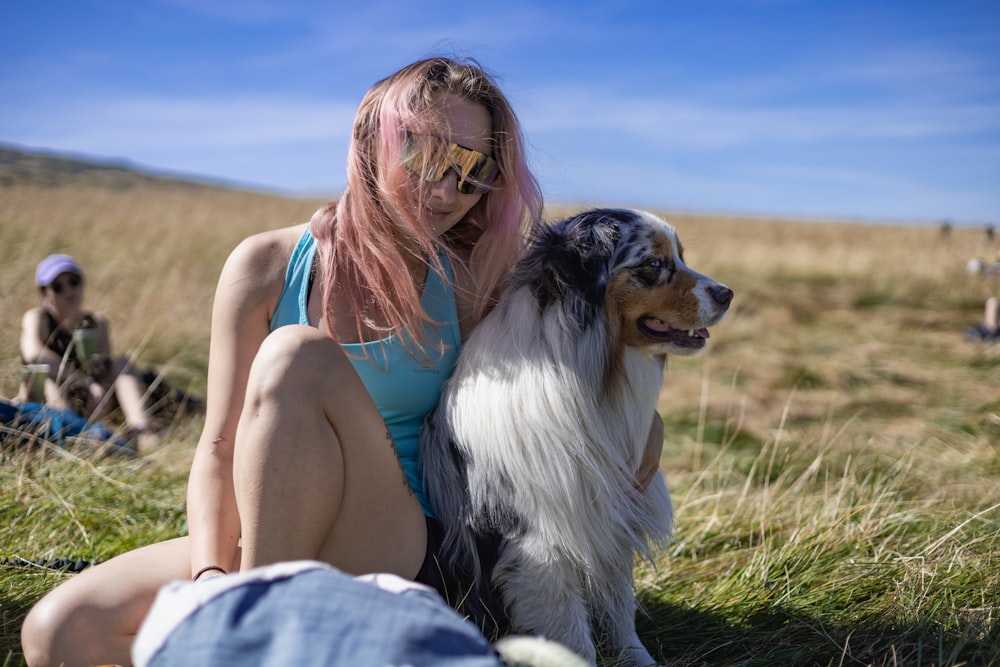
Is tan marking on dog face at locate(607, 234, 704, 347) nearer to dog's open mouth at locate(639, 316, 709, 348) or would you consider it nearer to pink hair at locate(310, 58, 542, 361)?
dog's open mouth at locate(639, 316, 709, 348)

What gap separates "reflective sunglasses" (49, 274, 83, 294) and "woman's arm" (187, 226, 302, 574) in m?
3.89

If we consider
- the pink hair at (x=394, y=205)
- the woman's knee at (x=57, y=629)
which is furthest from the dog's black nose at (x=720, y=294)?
the woman's knee at (x=57, y=629)

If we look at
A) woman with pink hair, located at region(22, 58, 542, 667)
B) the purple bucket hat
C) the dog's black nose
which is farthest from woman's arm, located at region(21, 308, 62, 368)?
the dog's black nose

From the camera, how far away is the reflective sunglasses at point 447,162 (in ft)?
7.50

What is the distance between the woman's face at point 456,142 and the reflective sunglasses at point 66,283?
13.6 ft

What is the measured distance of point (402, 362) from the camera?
7.72ft

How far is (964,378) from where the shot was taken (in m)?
7.19

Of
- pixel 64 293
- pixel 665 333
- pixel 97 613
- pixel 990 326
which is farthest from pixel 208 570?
pixel 990 326

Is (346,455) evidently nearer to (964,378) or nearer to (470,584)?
(470,584)

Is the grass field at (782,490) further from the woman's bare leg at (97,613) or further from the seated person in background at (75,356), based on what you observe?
the woman's bare leg at (97,613)

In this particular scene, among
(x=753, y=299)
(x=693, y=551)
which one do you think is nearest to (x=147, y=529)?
(x=693, y=551)

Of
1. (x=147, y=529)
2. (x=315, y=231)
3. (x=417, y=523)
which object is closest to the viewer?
(x=417, y=523)

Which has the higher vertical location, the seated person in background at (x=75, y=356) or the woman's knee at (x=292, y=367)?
the woman's knee at (x=292, y=367)

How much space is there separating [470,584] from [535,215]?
1208 millimetres
